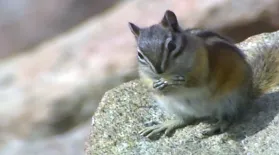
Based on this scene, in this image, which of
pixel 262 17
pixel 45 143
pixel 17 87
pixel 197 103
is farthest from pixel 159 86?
pixel 17 87

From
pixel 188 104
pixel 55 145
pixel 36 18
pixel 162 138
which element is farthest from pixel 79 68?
pixel 188 104

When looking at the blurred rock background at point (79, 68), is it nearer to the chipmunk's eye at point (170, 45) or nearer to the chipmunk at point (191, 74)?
the chipmunk at point (191, 74)

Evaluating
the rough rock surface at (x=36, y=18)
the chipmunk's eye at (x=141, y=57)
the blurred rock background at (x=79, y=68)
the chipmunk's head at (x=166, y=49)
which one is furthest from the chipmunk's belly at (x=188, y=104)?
the rough rock surface at (x=36, y=18)

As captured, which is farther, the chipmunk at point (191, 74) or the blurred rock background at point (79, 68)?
the blurred rock background at point (79, 68)

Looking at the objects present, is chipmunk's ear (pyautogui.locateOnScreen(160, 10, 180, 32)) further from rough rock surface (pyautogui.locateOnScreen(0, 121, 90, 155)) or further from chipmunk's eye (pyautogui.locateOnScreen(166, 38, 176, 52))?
rough rock surface (pyautogui.locateOnScreen(0, 121, 90, 155))

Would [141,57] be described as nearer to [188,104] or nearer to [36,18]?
[188,104]

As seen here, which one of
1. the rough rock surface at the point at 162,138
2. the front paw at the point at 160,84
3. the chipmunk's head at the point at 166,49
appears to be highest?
the chipmunk's head at the point at 166,49

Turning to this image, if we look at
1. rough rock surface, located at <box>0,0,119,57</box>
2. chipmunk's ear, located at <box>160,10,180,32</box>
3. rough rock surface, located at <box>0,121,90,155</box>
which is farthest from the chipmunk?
rough rock surface, located at <box>0,0,119,57</box>
